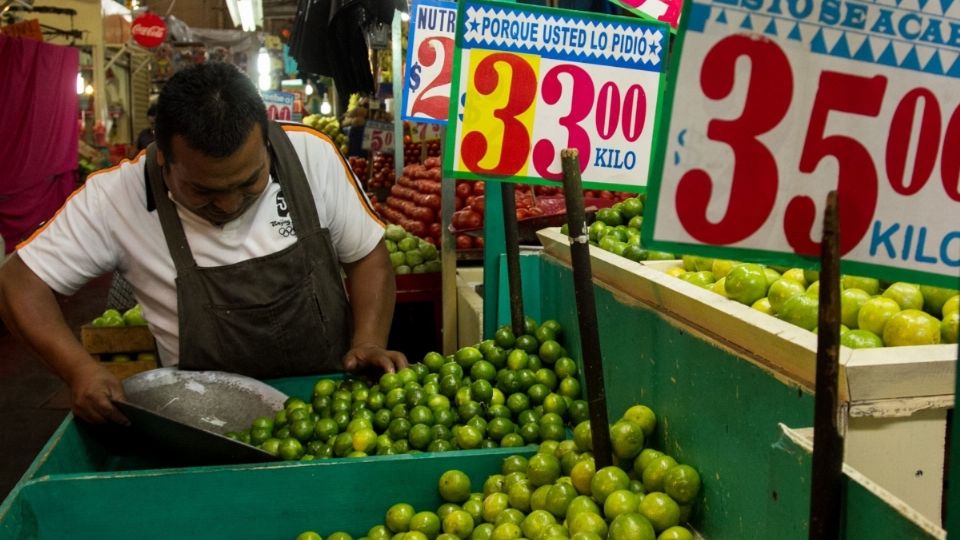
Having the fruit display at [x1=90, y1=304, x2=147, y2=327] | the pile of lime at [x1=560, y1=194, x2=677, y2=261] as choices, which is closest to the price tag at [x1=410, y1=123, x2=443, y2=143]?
the fruit display at [x1=90, y1=304, x2=147, y2=327]

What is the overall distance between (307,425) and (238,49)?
57.6 ft

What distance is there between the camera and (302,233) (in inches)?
118

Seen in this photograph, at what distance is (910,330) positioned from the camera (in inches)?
57.7

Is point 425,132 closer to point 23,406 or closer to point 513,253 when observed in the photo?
point 23,406

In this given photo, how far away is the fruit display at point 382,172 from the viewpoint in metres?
9.80

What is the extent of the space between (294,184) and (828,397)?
2.32m

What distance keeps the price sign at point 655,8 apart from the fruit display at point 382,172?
22.5ft

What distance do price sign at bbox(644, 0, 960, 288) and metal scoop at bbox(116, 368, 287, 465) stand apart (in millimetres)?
1637

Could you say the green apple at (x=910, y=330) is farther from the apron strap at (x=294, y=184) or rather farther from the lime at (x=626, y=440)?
the apron strap at (x=294, y=184)

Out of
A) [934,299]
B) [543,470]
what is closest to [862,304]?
[934,299]

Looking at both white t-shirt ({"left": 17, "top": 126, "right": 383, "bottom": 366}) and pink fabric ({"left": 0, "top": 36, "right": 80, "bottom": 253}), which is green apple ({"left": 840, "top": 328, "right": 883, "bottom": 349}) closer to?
white t-shirt ({"left": 17, "top": 126, "right": 383, "bottom": 366})

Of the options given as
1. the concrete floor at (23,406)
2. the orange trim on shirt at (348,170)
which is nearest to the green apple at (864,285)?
the orange trim on shirt at (348,170)

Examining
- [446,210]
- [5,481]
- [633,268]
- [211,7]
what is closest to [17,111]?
[5,481]

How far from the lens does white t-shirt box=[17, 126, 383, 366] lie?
283cm
